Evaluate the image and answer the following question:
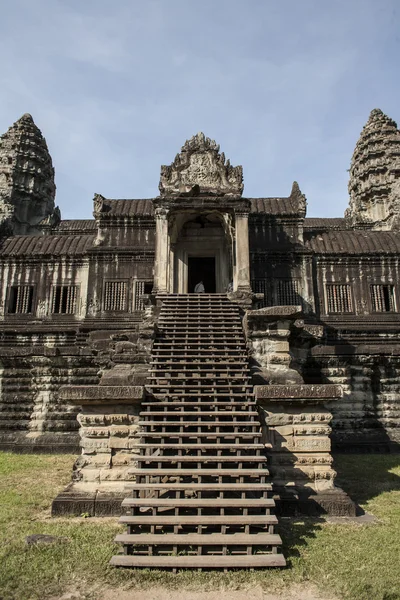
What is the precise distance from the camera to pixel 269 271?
1819 cm

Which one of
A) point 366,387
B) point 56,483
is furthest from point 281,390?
point 366,387

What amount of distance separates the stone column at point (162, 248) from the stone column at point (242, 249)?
2.39 metres

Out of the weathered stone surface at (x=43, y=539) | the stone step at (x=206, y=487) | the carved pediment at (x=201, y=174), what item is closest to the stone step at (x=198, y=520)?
the stone step at (x=206, y=487)

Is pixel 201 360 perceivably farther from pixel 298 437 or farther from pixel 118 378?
pixel 298 437

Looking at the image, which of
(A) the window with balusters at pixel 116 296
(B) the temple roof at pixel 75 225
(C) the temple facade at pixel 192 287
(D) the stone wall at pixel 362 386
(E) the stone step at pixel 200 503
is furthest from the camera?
(B) the temple roof at pixel 75 225

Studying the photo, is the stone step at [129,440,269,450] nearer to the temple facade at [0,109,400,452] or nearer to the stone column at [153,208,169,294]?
the temple facade at [0,109,400,452]

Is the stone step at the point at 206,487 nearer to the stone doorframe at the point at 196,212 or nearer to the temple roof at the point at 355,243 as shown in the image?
the stone doorframe at the point at 196,212

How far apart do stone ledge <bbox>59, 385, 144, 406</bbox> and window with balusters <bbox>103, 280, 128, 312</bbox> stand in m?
10.2

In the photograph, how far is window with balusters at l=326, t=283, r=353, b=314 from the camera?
58.7 ft

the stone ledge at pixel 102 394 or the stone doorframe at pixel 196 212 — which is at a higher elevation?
the stone doorframe at pixel 196 212

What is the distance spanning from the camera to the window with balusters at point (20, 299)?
18.0 metres

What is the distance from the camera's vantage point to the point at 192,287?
67.3 ft

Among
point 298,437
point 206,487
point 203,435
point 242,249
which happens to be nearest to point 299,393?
point 298,437

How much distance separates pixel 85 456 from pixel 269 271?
12.3 metres
